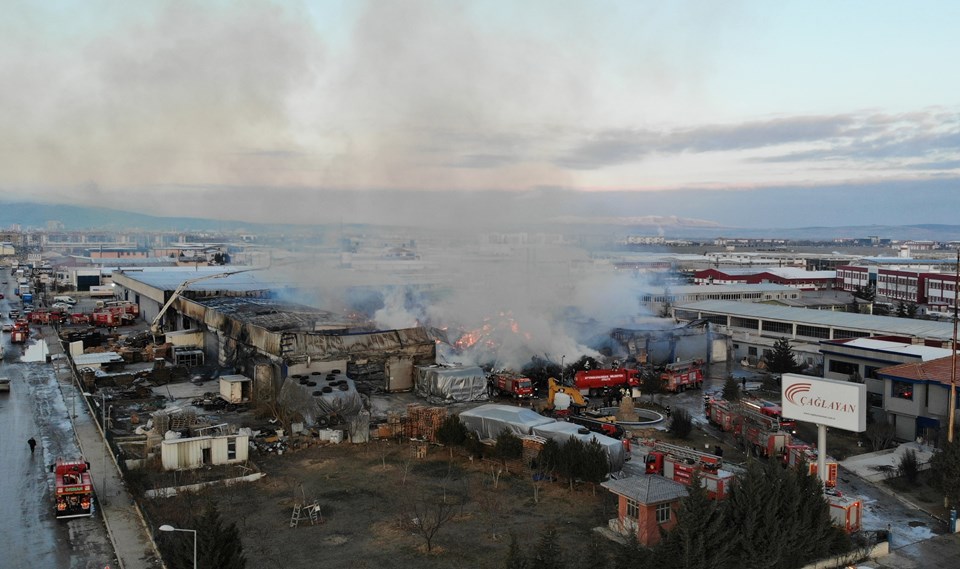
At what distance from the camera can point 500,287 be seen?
134 ft

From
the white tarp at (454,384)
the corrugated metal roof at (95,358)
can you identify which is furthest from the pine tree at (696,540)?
the corrugated metal roof at (95,358)

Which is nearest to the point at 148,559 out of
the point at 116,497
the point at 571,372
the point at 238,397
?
the point at 116,497

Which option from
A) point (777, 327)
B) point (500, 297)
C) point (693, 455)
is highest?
point (500, 297)

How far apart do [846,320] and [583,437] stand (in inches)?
1014

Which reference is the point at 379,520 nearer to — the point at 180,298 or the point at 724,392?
the point at 724,392

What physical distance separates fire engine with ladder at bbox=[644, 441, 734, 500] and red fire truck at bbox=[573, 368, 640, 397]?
9.76 m

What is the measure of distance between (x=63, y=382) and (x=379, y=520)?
80.2 ft

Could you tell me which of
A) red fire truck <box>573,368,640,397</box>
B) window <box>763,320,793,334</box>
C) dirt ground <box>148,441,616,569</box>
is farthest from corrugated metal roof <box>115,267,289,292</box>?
window <box>763,320,793,334</box>

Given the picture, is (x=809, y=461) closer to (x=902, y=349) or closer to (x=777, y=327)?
(x=902, y=349)

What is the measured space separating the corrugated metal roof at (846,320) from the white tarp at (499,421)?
75.6ft

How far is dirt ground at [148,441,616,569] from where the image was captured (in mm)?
14727

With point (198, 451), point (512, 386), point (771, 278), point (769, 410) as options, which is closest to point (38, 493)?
point (198, 451)

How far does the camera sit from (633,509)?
15336mm

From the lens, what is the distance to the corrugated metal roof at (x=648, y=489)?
1508cm
